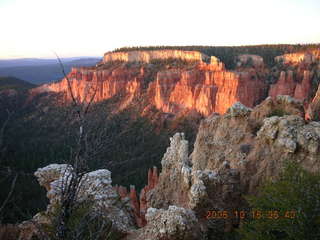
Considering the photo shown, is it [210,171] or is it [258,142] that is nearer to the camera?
[210,171]

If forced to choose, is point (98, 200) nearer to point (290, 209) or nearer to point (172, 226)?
point (172, 226)

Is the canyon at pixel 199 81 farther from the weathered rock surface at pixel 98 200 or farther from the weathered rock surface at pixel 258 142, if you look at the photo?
the weathered rock surface at pixel 98 200

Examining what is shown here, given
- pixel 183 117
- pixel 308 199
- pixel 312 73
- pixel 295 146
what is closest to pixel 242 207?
pixel 295 146

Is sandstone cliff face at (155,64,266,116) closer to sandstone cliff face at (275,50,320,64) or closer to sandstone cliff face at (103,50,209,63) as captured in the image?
sandstone cliff face at (103,50,209,63)

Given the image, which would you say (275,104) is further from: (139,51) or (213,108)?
(139,51)

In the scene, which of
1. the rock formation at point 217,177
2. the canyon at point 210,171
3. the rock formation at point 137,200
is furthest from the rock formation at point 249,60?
the rock formation at point 217,177

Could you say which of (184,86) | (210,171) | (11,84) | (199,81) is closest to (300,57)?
(199,81)

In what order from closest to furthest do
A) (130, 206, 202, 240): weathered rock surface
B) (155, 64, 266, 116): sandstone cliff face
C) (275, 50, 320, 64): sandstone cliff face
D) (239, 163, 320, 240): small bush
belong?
(239, 163, 320, 240): small bush → (130, 206, 202, 240): weathered rock surface → (155, 64, 266, 116): sandstone cliff face → (275, 50, 320, 64): sandstone cliff face

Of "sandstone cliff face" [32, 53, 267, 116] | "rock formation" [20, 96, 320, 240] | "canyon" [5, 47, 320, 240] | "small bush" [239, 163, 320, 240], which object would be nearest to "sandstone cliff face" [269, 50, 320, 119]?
"sandstone cliff face" [32, 53, 267, 116]
